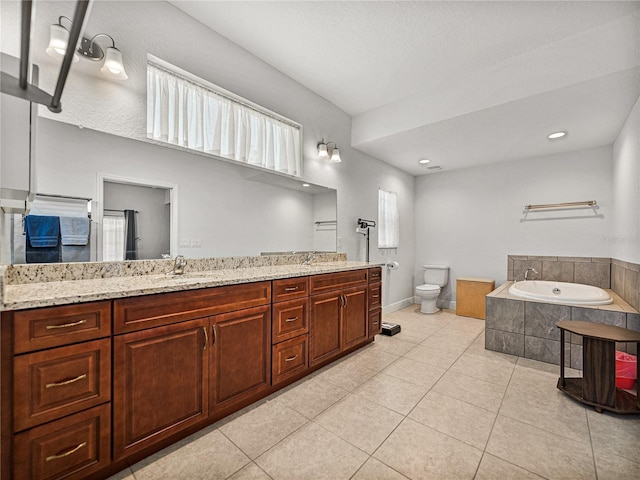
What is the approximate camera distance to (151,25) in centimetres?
200

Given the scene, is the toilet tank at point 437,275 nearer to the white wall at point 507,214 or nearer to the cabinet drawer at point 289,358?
the white wall at point 507,214

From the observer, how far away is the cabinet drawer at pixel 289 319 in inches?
80.0

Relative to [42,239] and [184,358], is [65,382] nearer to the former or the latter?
[184,358]

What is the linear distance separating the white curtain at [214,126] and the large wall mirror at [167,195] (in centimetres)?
11

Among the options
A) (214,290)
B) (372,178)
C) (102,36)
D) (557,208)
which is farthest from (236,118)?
(557,208)

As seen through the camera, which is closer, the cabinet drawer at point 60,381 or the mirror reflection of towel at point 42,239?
the cabinet drawer at point 60,381

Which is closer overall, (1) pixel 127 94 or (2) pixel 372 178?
(1) pixel 127 94

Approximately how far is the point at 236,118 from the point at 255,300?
165 cm

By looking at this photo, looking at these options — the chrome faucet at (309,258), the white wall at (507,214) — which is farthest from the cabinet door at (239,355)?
the white wall at (507,214)

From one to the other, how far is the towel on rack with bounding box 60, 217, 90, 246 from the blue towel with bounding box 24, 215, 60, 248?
0.09 ft

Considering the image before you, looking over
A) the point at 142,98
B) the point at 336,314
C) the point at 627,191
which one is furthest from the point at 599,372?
the point at 142,98

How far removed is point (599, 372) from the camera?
75.4 inches

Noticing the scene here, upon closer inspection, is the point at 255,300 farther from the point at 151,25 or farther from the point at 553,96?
the point at 553,96

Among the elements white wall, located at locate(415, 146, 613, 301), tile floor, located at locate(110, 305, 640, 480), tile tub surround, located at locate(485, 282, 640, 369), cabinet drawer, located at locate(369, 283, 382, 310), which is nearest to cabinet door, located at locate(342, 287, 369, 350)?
cabinet drawer, located at locate(369, 283, 382, 310)
